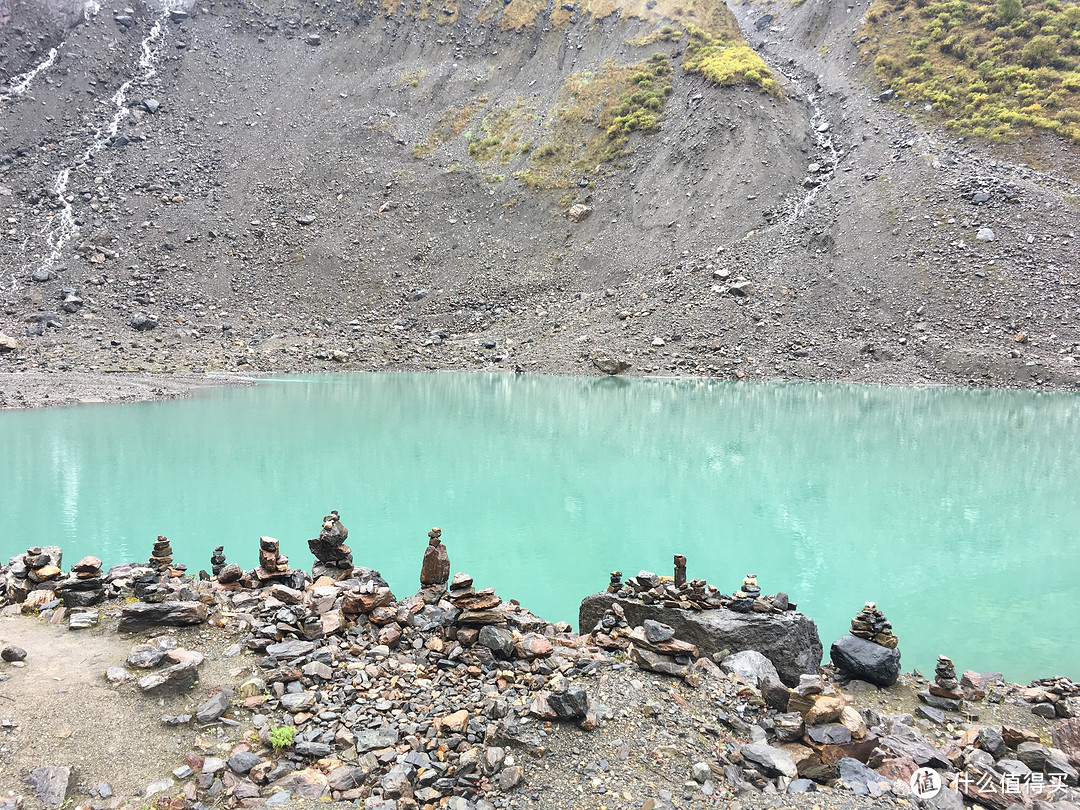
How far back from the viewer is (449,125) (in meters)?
63.0

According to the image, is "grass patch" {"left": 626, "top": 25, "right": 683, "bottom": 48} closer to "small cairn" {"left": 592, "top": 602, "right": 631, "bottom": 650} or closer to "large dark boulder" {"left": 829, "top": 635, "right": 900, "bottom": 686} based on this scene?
"large dark boulder" {"left": 829, "top": 635, "right": 900, "bottom": 686}

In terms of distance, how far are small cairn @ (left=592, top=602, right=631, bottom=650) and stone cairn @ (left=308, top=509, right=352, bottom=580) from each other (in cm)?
342

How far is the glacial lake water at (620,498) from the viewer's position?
1006cm

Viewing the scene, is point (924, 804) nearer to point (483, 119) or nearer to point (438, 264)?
point (438, 264)

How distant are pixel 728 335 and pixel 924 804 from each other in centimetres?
4107

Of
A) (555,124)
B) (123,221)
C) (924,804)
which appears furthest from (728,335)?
(123,221)

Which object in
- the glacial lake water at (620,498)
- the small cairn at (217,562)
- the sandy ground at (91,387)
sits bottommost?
the sandy ground at (91,387)

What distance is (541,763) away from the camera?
4445mm

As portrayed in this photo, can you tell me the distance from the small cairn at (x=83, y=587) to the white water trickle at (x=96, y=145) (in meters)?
54.0

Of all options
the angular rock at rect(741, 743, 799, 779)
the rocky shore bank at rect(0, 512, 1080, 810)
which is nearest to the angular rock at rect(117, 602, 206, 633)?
the rocky shore bank at rect(0, 512, 1080, 810)

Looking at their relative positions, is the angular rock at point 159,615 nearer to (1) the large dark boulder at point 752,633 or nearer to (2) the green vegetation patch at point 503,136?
(1) the large dark boulder at point 752,633

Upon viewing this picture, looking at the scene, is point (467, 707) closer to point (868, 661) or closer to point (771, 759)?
point (771, 759)

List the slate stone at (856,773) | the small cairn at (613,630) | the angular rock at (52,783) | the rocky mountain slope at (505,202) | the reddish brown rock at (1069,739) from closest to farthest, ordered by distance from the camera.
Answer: the angular rock at (52,783) < the slate stone at (856,773) < the reddish brown rock at (1069,739) < the small cairn at (613,630) < the rocky mountain slope at (505,202)

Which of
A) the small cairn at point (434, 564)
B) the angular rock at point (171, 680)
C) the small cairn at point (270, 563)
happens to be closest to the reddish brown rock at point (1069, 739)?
the small cairn at point (434, 564)
